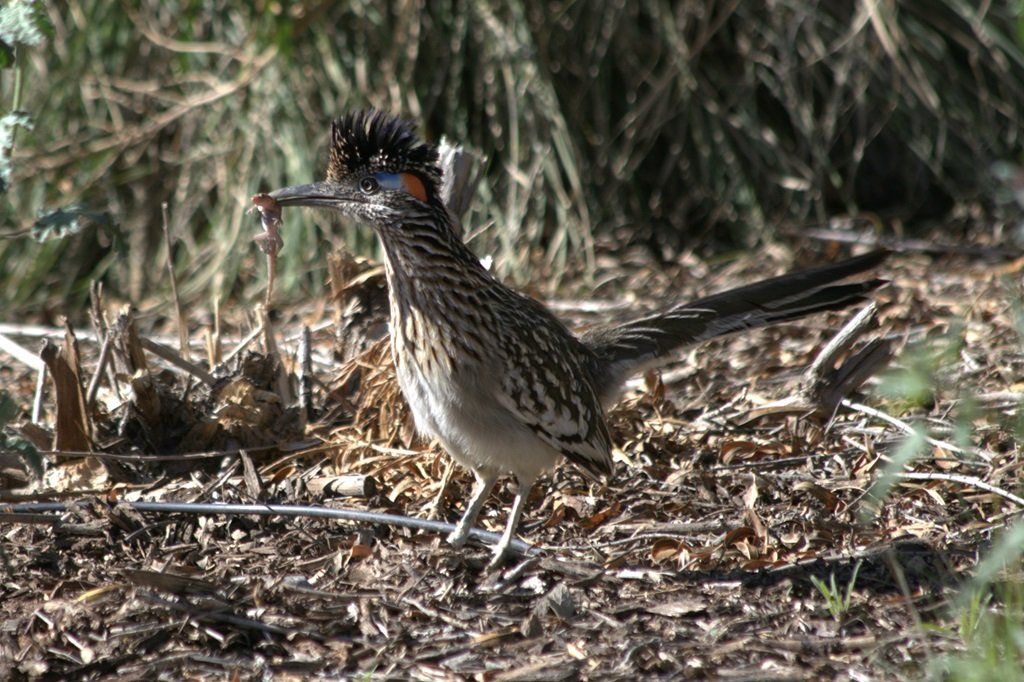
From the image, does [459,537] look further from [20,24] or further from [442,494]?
[20,24]

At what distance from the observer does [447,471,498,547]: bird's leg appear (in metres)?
3.96

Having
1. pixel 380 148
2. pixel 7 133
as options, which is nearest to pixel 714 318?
pixel 380 148

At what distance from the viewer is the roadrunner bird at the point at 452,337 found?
399cm

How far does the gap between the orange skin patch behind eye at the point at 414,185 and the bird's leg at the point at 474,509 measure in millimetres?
982

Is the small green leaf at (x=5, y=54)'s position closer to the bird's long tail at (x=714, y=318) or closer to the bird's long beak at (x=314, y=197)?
the bird's long beak at (x=314, y=197)

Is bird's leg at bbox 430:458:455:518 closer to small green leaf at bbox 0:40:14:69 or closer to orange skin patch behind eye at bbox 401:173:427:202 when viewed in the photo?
orange skin patch behind eye at bbox 401:173:427:202

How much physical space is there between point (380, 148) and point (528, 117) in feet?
10.2

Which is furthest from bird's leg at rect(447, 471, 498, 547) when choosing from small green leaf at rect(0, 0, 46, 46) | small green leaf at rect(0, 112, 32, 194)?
small green leaf at rect(0, 0, 46, 46)

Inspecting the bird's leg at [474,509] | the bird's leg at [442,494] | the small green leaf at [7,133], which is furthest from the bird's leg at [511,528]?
the small green leaf at [7,133]

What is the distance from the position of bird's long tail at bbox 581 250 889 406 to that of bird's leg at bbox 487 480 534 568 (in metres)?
0.58

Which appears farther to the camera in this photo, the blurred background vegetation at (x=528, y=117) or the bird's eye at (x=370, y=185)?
the blurred background vegetation at (x=528, y=117)

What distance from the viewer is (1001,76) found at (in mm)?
7242

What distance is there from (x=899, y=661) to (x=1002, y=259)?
4.21m

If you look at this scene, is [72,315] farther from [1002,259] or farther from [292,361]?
[1002,259]
